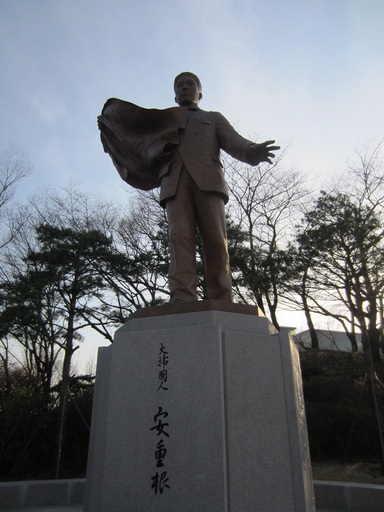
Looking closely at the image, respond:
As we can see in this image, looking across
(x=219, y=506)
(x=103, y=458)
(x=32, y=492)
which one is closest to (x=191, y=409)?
(x=219, y=506)

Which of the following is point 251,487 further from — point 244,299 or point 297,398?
point 244,299

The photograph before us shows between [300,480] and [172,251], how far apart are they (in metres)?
1.99

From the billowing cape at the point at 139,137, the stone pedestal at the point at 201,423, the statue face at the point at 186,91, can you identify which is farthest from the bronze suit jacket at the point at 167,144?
the stone pedestal at the point at 201,423

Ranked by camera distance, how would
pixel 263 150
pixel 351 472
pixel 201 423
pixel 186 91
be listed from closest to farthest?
pixel 201 423
pixel 263 150
pixel 186 91
pixel 351 472

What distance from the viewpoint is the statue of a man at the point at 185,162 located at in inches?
137

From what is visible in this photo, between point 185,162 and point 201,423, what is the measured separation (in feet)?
7.53

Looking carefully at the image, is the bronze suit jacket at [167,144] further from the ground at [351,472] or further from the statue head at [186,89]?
the ground at [351,472]

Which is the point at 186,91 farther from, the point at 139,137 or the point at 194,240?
the point at 194,240

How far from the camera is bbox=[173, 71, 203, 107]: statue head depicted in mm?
4152

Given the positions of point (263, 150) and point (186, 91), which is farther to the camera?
point (186, 91)

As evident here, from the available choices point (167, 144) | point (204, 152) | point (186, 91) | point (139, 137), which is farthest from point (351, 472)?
point (186, 91)

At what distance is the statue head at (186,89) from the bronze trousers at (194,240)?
96 centimetres

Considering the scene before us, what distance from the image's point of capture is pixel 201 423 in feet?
8.09

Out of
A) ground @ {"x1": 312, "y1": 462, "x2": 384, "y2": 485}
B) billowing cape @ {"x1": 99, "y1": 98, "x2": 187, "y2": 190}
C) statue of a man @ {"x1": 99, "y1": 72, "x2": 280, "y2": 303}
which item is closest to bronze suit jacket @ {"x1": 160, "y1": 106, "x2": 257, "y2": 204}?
statue of a man @ {"x1": 99, "y1": 72, "x2": 280, "y2": 303}
